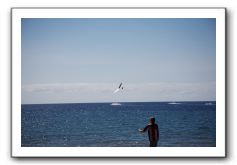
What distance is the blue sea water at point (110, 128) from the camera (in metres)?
5.84

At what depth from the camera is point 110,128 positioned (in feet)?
20.6

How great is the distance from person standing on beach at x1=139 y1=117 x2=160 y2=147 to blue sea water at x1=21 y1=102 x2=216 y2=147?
41 millimetres

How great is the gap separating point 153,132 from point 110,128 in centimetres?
52

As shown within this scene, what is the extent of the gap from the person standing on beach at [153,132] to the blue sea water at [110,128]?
0.14ft

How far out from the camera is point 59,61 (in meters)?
5.95

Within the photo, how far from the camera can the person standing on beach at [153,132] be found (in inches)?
232

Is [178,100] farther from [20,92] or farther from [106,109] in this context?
[20,92]

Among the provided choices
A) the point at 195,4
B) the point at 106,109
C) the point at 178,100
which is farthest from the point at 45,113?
the point at 195,4

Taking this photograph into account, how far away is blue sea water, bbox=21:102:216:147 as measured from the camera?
584cm

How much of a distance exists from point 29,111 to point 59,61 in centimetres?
49

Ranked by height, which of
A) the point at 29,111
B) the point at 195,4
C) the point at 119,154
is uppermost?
the point at 195,4

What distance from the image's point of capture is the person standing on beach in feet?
19.4

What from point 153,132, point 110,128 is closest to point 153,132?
point 153,132

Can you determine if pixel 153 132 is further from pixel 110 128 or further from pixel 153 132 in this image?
pixel 110 128
